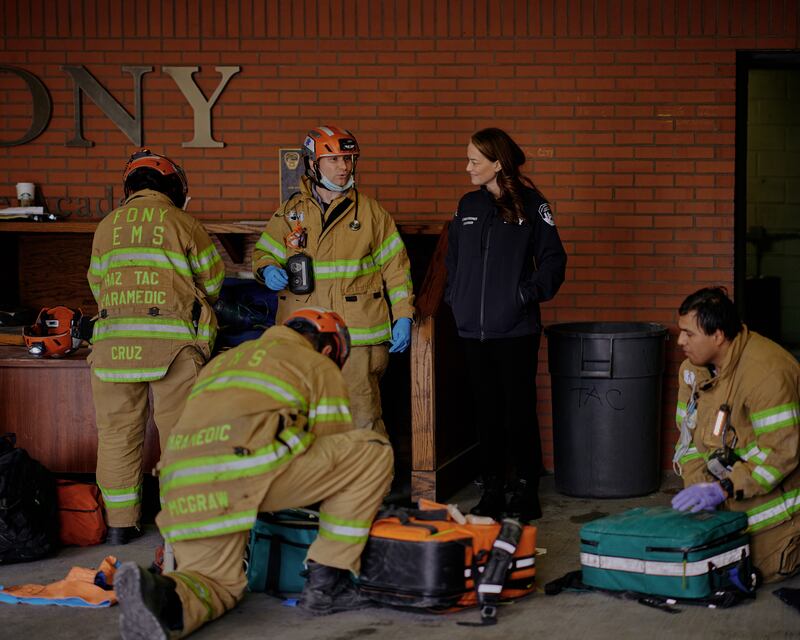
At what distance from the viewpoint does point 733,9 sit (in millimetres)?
6852

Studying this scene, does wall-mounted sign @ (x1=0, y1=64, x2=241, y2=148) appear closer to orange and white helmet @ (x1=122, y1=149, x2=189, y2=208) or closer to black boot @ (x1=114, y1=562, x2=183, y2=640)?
orange and white helmet @ (x1=122, y1=149, x2=189, y2=208)

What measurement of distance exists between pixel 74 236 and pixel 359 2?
2.28 m

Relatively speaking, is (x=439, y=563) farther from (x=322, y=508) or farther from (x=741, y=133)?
(x=741, y=133)

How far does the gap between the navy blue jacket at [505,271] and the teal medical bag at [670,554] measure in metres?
1.46

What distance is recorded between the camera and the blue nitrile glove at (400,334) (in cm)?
582

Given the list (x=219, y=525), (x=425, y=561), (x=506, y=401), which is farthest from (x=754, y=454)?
(x=219, y=525)

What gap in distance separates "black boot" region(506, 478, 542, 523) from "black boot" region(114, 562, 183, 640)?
7.78 feet

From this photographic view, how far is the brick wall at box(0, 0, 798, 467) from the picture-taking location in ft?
22.6

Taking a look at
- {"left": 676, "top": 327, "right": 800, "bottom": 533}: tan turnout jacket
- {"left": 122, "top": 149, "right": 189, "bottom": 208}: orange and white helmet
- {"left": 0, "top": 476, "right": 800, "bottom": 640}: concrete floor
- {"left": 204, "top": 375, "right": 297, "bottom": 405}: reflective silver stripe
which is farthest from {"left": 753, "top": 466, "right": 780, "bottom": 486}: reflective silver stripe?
{"left": 122, "top": 149, "right": 189, "bottom": 208}: orange and white helmet

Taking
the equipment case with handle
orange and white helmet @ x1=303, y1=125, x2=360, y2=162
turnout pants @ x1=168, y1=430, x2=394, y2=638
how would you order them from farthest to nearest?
orange and white helmet @ x1=303, y1=125, x2=360, y2=162 → the equipment case with handle → turnout pants @ x1=168, y1=430, x2=394, y2=638

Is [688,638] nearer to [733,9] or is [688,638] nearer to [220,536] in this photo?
[220,536]

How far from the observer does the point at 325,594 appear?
14.6 ft

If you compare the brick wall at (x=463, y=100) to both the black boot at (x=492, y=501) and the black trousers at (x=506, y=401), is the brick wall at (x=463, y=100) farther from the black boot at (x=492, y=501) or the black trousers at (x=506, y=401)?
the black boot at (x=492, y=501)

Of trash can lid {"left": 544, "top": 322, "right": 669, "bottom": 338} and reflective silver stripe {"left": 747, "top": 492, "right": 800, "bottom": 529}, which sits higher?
trash can lid {"left": 544, "top": 322, "right": 669, "bottom": 338}
